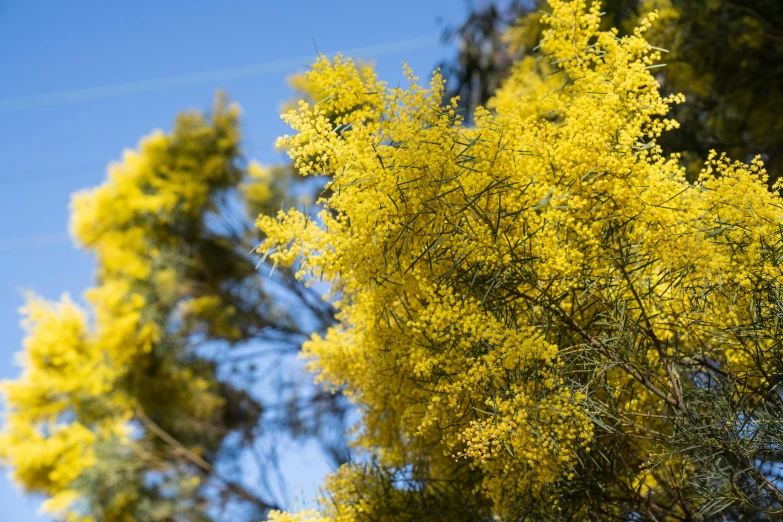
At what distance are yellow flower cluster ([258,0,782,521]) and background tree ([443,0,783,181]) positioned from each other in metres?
2.90

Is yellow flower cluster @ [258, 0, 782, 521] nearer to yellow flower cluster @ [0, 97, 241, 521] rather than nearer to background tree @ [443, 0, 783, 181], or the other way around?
background tree @ [443, 0, 783, 181]

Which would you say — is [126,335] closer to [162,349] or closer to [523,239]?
[162,349]

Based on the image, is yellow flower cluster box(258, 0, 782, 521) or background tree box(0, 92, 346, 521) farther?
→ background tree box(0, 92, 346, 521)

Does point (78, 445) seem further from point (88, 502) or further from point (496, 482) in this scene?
point (496, 482)

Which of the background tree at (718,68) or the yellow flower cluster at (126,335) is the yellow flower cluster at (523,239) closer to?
the background tree at (718,68)

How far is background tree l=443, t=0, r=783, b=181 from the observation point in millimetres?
5547

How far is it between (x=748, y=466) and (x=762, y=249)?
2.47ft

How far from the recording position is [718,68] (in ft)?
19.6

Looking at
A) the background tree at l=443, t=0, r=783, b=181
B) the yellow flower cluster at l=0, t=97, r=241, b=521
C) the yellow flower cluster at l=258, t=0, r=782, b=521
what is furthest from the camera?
the yellow flower cluster at l=0, t=97, r=241, b=521

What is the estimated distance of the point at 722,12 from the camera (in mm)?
5633

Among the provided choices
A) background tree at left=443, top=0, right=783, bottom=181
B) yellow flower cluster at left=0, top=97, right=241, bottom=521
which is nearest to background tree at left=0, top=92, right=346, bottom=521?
yellow flower cluster at left=0, top=97, right=241, bottom=521

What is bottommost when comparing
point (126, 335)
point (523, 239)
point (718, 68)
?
point (523, 239)

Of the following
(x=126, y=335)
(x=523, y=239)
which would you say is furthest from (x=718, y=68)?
(x=126, y=335)

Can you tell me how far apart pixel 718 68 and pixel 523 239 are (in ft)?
14.9
